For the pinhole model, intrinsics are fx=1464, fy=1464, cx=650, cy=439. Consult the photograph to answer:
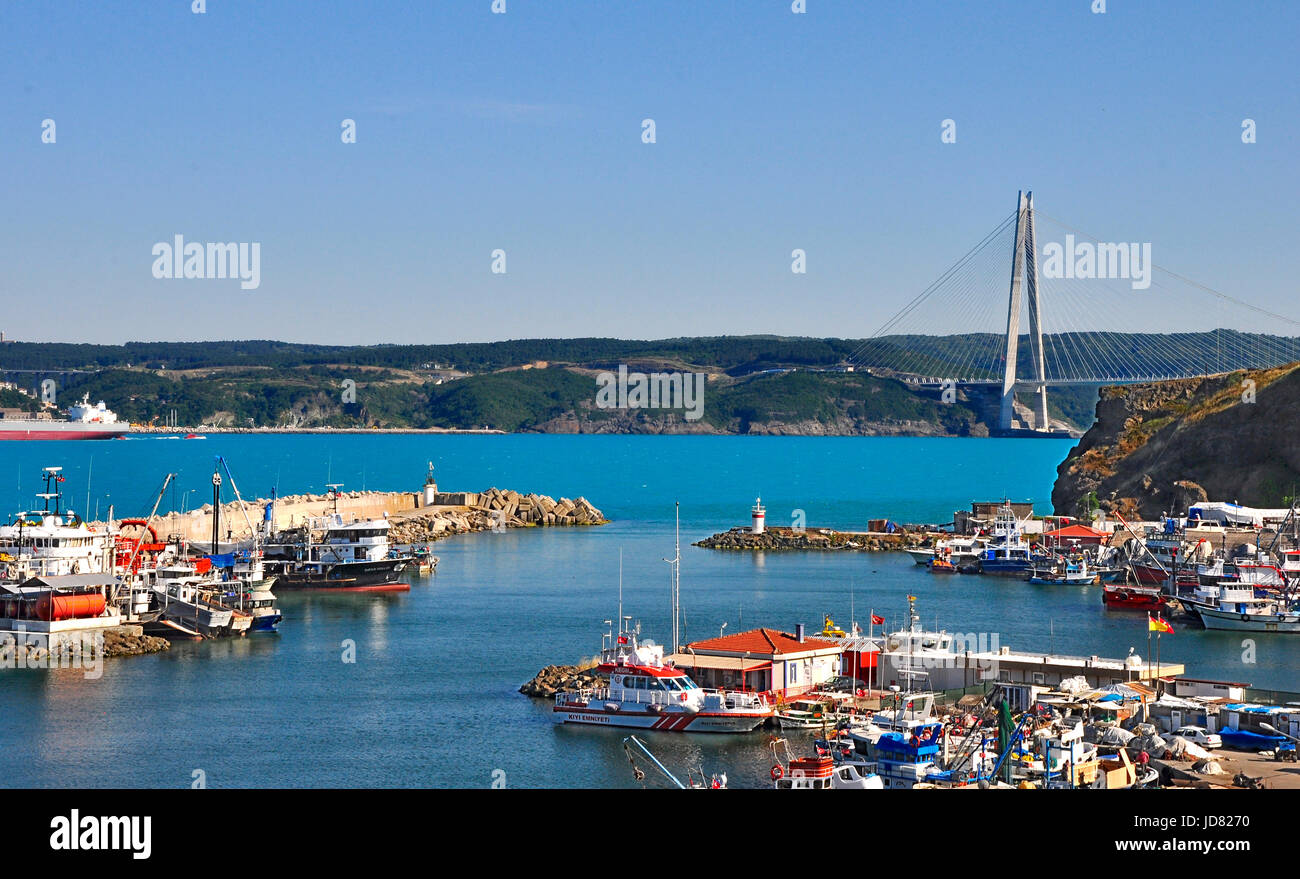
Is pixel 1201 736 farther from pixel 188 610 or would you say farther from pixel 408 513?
pixel 408 513

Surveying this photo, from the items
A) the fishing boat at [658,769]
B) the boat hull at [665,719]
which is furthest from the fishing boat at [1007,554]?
the fishing boat at [658,769]

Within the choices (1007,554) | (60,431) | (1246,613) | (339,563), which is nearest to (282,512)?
(339,563)

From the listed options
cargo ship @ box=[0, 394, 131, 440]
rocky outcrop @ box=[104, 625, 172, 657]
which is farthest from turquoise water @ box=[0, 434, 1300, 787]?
cargo ship @ box=[0, 394, 131, 440]

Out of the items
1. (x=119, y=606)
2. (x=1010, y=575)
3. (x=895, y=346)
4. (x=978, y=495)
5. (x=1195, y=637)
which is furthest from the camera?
(x=895, y=346)

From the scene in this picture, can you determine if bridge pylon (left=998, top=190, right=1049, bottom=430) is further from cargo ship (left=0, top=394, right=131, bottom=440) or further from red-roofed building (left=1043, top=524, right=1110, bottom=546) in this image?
→ cargo ship (left=0, top=394, right=131, bottom=440)

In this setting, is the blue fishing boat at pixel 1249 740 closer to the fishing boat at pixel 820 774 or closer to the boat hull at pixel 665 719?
the fishing boat at pixel 820 774
